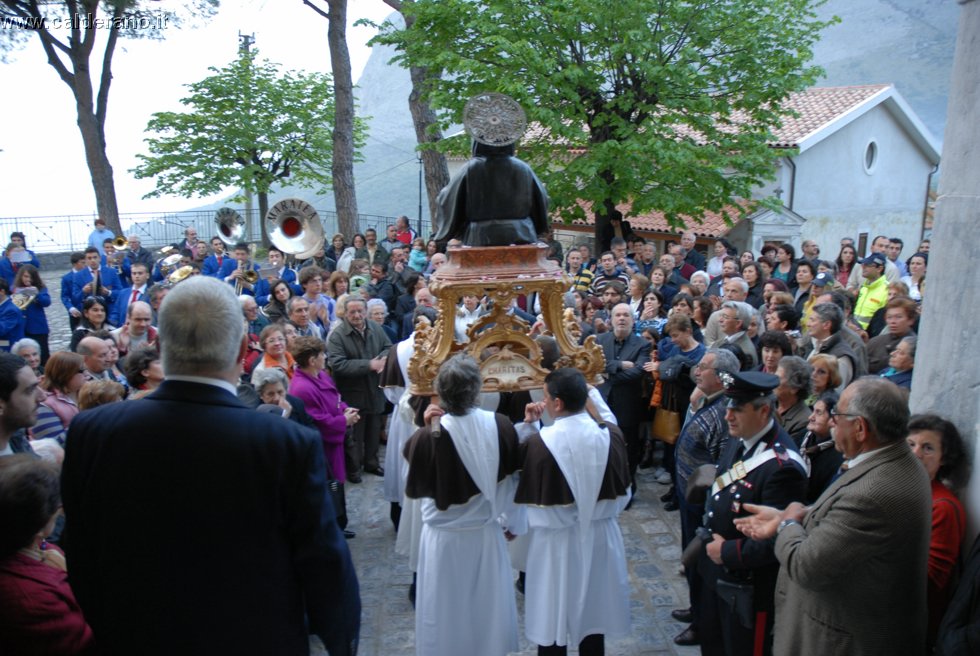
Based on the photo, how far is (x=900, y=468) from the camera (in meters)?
2.78

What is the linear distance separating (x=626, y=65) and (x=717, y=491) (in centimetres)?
1232

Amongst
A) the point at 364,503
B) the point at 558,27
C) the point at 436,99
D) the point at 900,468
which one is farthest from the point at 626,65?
the point at 900,468

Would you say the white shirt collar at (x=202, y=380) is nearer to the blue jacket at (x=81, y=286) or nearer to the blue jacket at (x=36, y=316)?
the blue jacket at (x=36, y=316)

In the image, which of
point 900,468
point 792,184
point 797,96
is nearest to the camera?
point 900,468

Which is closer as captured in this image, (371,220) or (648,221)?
(648,221)

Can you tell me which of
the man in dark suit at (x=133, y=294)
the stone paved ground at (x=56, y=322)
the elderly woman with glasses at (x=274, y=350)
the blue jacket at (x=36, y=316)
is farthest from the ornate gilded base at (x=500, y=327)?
the stone paved ground at (x=56, y=322)

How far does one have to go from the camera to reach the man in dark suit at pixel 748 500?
338cm

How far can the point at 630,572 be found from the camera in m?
5.64

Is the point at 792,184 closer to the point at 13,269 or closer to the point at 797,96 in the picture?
the point at 797,96

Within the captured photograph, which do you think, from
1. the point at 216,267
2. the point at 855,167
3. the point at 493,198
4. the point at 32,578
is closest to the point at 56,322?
the point at 216,267

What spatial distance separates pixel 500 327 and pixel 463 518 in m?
1.81

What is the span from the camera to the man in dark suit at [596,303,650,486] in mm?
6879

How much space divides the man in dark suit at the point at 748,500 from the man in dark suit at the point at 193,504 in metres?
2.08

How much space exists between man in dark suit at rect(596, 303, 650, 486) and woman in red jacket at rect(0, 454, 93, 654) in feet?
16.8
